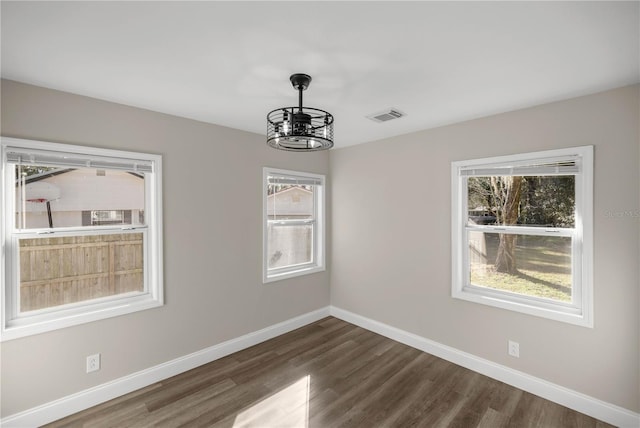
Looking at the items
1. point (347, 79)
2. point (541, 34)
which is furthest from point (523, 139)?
point (347, 79)

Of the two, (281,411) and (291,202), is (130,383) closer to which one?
(281,411)

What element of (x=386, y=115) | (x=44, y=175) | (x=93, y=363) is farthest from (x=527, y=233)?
(x=44, y=175)

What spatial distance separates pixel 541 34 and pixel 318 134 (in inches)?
52.0

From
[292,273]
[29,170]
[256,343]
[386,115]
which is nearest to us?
[29,170]

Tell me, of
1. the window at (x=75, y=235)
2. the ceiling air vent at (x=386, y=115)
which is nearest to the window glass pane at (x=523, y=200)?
the ceiling air vent at (x=386, y=115)

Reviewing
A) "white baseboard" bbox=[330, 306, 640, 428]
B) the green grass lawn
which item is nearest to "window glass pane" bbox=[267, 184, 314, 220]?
"white baseboard" bbox=[330, 306, 640, 428]

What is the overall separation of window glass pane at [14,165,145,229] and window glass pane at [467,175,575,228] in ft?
11.0

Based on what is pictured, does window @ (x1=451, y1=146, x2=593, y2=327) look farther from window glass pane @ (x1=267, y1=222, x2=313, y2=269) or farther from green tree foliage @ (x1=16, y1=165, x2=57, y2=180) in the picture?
green tree foliage @ (x1=16, y1=165, x2=57, y2=180)

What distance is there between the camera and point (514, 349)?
273 cm

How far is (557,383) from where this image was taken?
250cm

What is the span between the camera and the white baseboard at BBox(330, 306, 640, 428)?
223 cm

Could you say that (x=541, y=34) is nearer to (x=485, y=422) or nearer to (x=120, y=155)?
(x=485, y=422)

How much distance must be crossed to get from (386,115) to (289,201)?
5.68 ft

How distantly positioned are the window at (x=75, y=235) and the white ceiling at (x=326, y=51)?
0.58m
